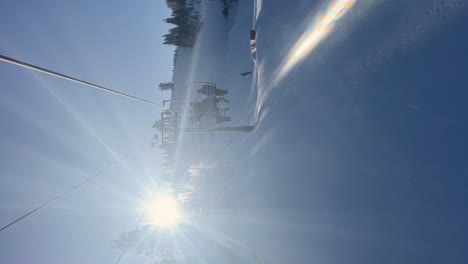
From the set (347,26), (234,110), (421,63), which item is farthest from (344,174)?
(234,110)

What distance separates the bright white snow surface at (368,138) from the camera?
188 cm

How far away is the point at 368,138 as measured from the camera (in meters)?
2.73

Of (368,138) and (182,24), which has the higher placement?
(182,24)

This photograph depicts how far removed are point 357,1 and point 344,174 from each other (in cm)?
185

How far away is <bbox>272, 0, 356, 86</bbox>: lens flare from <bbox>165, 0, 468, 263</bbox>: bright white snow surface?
5cm

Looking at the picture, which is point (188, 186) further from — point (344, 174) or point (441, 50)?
point (441, 50)

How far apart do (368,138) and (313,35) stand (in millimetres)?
2198

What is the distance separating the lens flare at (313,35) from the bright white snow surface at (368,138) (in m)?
0.05

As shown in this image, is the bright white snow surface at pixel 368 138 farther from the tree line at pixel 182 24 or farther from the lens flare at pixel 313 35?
the tree line at pixel 182 24

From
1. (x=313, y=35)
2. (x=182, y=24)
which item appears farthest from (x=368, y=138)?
(x=182, y=24)

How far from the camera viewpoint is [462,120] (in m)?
1.75

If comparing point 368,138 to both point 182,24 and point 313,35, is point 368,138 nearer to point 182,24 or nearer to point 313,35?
point 313,35

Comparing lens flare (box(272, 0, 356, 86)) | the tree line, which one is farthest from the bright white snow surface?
the tree line

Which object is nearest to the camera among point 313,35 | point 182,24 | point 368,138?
point 368,138
